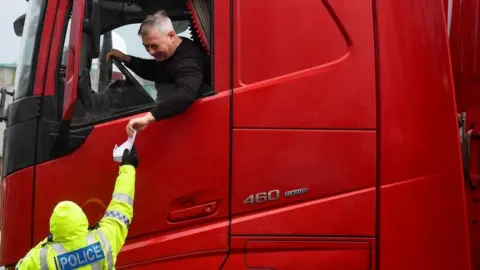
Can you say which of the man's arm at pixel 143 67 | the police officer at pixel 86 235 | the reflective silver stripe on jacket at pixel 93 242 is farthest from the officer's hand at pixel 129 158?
the man's arm at pixel 143 67

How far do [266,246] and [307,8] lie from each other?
1125mm

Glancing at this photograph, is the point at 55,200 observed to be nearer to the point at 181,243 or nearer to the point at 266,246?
the point at 181,243

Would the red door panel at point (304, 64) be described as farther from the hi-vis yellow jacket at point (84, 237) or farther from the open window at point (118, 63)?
the hi-vis yellow jacket at point (84, 237)

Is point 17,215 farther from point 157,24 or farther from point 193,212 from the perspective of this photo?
point 157,24

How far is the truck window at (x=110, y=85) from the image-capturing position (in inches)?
98.3

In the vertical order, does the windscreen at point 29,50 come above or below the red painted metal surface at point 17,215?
above

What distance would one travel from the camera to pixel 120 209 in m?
2.31

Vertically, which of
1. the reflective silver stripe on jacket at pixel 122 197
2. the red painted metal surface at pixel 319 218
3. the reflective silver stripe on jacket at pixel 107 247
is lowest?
the reflective silver stripe on jacket at pixel 107 247

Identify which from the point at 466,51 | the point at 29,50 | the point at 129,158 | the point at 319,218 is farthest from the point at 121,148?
the point at 466,51

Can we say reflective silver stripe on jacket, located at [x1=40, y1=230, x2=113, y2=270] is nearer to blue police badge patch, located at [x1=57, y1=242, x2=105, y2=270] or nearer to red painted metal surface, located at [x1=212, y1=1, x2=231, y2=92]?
blue police badge patch, located at [x1=57, y1=242, x2=105, y2=270]

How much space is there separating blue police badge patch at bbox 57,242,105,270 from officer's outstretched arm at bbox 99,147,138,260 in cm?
7

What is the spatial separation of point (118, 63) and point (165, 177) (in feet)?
2.05

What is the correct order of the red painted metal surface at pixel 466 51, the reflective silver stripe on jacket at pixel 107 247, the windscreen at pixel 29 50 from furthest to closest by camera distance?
the red painted metal surface at pixel 466 51
the windscreen at pixel 29 50
the reflective silver stripe on jacket at pixel 107 247

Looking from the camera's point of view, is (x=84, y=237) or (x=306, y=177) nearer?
(x=84, y=237)
